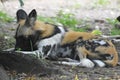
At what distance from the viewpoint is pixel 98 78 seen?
4.29 metres

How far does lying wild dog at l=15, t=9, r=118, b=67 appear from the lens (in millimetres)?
5066

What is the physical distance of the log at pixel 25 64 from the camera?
4195mm

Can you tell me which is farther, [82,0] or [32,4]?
[82,0]

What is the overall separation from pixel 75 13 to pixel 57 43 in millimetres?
4317

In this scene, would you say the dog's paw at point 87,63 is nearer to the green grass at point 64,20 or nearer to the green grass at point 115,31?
the green grass at point 115,31

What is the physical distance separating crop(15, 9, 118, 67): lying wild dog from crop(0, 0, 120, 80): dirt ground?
0.28 m

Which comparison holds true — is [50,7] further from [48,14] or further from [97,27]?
[97,27]

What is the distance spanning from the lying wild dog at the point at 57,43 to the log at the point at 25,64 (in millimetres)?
790

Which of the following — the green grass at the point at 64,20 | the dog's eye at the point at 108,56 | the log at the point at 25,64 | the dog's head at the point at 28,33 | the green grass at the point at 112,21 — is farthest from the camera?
the green grass at the point at 112,21

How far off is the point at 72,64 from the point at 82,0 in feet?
23.1

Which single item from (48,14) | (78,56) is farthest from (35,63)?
(48,14)

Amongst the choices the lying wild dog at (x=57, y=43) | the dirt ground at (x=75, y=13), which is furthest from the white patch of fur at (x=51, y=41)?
the dirt ground at (x=75, y=13)

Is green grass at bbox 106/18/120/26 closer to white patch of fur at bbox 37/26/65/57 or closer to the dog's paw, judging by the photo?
white patch of fur at bbox 37/26/65/57

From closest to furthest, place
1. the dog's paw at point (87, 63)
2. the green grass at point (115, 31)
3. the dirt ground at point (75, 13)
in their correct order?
the dirt ground at point (75, 13), the dog's paw at point (87, 63), the green grass at point (115, 31)
